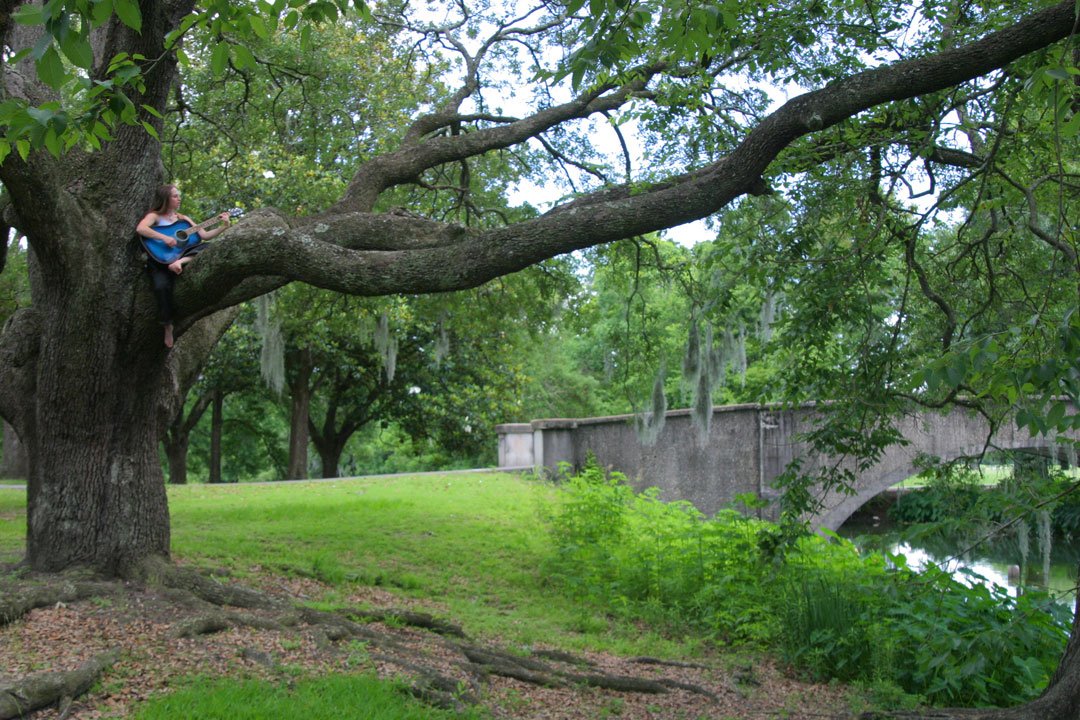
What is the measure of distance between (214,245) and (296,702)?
10.5 ft

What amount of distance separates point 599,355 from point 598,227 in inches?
1122

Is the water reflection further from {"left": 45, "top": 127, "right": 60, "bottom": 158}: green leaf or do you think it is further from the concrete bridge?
{"left": 45, "top": 127, "right": 60, "bottom": 158}: green leaf

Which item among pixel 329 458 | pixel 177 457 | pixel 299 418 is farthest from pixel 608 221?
pixel 329 458

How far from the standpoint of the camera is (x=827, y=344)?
26.9 feet

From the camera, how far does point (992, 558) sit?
1862cm

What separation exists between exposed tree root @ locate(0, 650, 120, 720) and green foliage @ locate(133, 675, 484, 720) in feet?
1.27

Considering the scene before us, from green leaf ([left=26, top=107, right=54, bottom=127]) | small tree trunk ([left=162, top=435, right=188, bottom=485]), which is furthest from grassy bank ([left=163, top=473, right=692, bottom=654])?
small tree trunk ([left=162, top=435, right=188, bottom=485])

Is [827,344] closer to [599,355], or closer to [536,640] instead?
[536,640]

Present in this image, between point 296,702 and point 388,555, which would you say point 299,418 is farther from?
point 296,702

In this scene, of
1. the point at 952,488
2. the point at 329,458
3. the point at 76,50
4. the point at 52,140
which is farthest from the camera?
the point at 329,458

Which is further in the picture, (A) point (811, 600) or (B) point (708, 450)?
(B) point (708, 450)

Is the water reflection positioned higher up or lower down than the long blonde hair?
lower down

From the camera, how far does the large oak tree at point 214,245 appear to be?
512cm

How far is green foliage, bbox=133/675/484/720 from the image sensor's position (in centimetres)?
475
